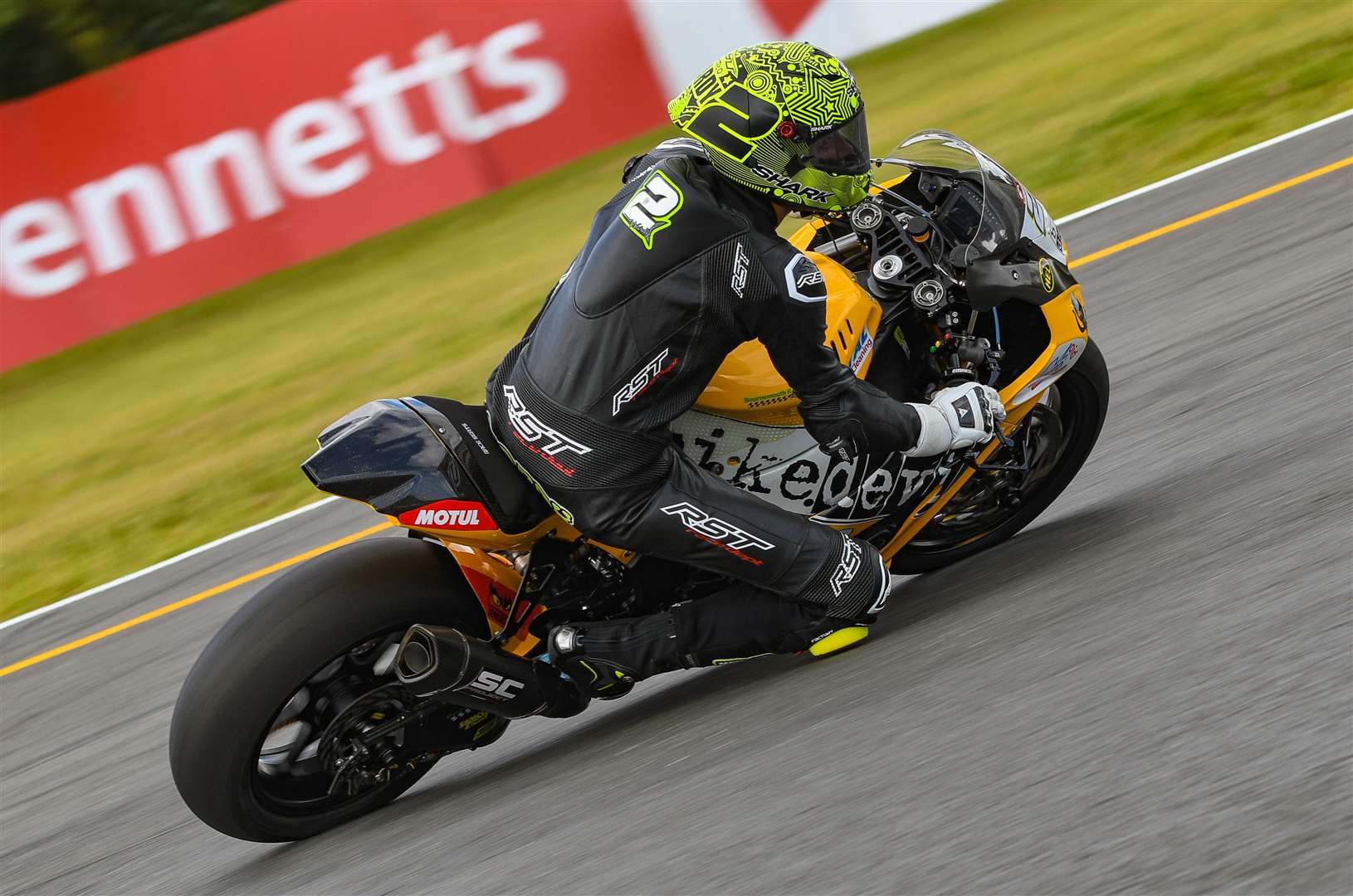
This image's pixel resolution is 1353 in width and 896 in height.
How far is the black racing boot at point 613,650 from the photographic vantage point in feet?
14.2

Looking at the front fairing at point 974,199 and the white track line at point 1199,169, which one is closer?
the front fairing at point 974,199

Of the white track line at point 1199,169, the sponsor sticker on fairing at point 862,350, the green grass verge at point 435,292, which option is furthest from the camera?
the white track line at point 1199,169

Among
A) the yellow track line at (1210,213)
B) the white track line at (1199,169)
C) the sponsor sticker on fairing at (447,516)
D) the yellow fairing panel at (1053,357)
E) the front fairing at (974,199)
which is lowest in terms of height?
the white track line at (1199,169)

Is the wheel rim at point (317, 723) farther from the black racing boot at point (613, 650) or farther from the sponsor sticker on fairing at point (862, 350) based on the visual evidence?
the sponsor sticker on fairing at point (862, 350)

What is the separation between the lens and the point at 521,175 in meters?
13.3

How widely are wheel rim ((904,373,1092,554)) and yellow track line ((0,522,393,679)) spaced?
9.52 ft

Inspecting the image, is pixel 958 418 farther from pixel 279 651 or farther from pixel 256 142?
pixel 256 142

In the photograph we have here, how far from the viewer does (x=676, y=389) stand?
4121 mm

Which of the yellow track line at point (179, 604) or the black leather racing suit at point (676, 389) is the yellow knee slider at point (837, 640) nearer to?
the black leather racing suit at point (676, 389)

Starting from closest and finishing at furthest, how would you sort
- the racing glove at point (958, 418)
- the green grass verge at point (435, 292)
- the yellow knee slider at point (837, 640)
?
the racing glove at point (958, 418) → the yellow knee slider at point (837, 640) → the green grass verge at point (435, 292)

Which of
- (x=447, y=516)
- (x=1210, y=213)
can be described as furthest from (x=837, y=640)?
(x=1210, y=213)

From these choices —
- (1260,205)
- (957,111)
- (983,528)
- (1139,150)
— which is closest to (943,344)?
(983,528)

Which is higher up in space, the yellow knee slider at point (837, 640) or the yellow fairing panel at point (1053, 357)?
the yellow fairing panel at point (1053, 357)

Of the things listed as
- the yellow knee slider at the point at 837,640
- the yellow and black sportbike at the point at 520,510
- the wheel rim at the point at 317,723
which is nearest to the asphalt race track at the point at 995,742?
the yellow knee slider at the point at 837,640
